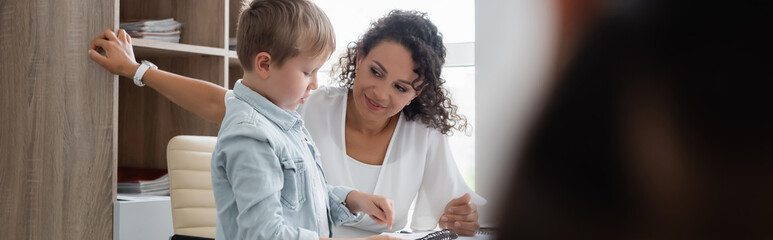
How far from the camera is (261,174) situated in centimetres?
86

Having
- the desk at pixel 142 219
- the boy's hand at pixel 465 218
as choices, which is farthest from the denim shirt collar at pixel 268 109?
the desk at pixel 142 219

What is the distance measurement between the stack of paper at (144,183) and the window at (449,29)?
673 mm

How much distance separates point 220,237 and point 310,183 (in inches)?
5.8

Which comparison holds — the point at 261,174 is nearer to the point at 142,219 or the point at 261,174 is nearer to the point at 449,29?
the point at 142,219

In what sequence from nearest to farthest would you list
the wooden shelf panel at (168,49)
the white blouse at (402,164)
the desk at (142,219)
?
1. the white blouse at (402,164)
2. the desk at (142,219)
3. the wooden shelf panel at (168,49)

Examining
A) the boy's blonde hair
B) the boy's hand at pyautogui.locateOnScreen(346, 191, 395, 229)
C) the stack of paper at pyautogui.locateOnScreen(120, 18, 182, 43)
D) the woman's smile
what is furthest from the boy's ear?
the stack of paper at pyautogui.locateOnScreen(120, 18, 182, 43)

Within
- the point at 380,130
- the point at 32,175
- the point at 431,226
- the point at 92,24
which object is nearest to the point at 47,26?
the point at 92,24

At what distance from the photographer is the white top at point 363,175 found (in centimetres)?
179

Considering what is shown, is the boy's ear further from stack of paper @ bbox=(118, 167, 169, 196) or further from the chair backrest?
stack of paper @ bbox=(118, 167, 169, 196)

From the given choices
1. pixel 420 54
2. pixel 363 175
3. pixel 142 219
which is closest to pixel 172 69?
pixel 142 219

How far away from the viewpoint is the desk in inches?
76.2

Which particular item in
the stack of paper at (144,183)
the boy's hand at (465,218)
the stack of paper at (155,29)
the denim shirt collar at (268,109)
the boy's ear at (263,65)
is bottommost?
the stack of paper at (144,183)

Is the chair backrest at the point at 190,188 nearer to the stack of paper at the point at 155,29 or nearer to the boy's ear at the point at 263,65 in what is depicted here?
the stack of paper at the point at 155,29

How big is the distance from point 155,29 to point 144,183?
19.0 inches
